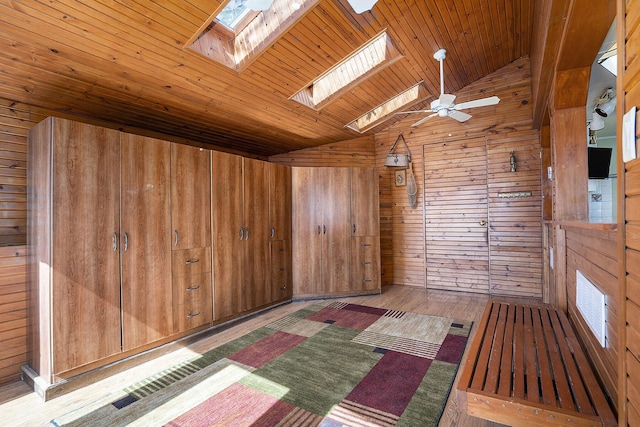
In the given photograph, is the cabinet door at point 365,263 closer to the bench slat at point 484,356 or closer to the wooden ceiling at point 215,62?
the wooden ceiling at point 215,62

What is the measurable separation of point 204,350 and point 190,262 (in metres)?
0.94

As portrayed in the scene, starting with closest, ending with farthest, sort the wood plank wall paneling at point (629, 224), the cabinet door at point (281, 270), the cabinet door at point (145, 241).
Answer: the wood plank wall paneling at point (629, 224)
the cabinet door at point (145, 241)
the cabinet door at point (281, 270)

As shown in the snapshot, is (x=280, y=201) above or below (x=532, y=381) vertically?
above

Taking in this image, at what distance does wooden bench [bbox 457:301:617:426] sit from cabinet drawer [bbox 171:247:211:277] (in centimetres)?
286

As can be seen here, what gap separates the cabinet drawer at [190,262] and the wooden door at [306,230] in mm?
1631

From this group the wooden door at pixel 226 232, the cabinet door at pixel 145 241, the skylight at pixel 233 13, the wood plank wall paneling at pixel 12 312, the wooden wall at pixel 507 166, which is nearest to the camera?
the wood plank wall paneling at pixel 12 312

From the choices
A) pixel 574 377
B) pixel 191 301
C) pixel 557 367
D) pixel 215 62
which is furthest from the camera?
pixel 191 301

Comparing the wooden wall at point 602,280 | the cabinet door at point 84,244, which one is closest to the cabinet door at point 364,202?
the wooden wall at point 602,280

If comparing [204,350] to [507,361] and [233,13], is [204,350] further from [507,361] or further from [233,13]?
[233,13]

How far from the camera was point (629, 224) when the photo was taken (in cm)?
99

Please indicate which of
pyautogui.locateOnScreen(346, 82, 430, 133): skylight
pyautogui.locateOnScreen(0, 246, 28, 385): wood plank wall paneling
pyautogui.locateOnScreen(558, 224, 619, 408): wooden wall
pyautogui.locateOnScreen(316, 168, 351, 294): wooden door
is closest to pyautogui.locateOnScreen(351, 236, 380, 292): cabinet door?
pyautogui.locateOnScreen(316, 168, 351, 294): wooden door

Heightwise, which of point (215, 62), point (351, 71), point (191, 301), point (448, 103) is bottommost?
point (191, 301)

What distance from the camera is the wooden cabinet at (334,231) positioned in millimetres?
5043

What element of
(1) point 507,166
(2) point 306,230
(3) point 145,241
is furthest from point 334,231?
(1) point 507,166
